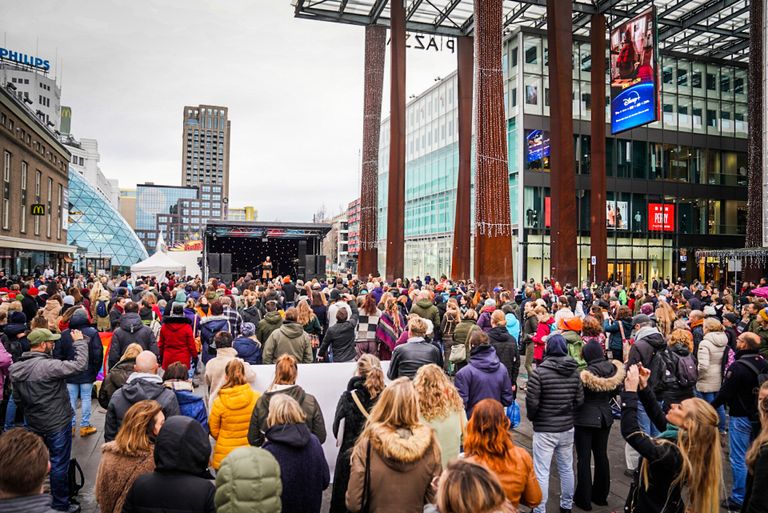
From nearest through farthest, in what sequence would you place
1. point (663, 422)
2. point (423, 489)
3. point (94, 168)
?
point (423, 489) → point (663, 422) → point (94, 168)

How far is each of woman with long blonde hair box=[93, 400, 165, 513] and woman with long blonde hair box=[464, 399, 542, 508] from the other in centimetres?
214

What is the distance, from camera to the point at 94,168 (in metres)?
119

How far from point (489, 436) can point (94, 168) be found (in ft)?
442

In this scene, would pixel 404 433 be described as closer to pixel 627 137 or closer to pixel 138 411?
pixel 138 411

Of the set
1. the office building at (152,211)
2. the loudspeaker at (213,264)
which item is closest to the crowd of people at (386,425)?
the loudspeaker at (213,264)

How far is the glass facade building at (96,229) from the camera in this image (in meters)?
72.6

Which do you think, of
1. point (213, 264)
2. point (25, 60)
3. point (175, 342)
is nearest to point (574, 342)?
point (175, 342)

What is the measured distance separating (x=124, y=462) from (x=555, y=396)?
3.65m

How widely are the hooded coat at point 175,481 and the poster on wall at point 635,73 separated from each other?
26017 millimetres

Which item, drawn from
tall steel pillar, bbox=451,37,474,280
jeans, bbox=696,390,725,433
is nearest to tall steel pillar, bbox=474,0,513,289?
tall steel pillar, bbox=451,37,474,280

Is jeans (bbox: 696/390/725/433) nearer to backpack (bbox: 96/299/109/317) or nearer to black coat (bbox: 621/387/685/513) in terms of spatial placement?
black coat (bbox: 621/387/685/513)

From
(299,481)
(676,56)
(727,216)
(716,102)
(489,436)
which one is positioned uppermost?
(676,56)

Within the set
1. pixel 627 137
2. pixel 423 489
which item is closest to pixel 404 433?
pixel 423 489

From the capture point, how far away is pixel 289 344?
728 cm
